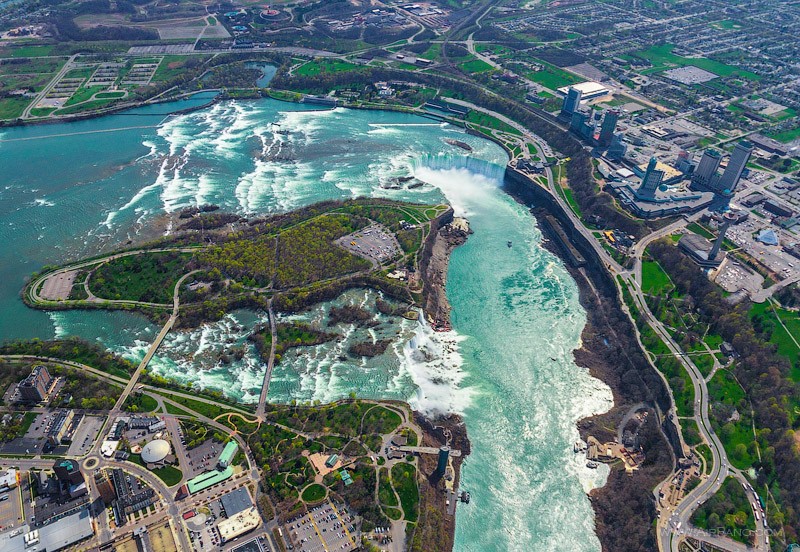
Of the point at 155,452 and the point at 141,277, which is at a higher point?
the point at 155,452

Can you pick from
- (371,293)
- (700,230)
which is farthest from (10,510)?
(700,230)

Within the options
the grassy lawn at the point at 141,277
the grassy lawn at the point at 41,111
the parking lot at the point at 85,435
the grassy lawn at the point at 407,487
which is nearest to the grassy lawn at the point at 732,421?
the grassy lawn at the point at 407,487

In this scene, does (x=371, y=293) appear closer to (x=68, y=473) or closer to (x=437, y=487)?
(x=437, y=487)

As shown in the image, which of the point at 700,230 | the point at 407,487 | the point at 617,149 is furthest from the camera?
the point at 617,149

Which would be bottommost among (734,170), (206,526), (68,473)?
(206,526)

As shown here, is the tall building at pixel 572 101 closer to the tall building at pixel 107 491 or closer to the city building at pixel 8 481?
the tall building at pixel 107 491

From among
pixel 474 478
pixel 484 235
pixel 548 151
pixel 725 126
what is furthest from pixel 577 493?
pixel 725 126

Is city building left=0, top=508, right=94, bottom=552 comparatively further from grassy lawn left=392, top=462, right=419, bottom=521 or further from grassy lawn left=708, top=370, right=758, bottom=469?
grassy lawn left=708, top=370, right=758, bottom=469
